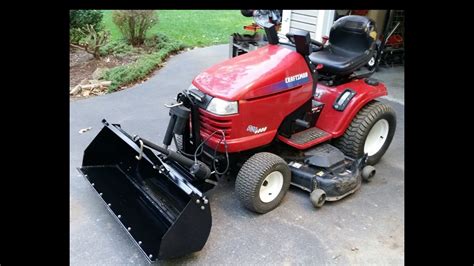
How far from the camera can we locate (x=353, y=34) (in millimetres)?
3990

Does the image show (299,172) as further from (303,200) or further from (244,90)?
(244,90)

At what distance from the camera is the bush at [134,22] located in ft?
27.0

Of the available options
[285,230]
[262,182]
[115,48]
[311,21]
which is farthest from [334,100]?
[115,48]

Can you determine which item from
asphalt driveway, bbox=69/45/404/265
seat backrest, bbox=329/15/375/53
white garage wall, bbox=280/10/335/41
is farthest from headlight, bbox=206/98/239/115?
white garage wall, bbox=280/10/335/41

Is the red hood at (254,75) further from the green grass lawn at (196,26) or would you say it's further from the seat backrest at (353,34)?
the green grass lawn at (196,26)

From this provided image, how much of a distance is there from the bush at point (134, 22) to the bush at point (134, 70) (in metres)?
0.84

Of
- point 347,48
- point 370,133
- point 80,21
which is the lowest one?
point 370,133

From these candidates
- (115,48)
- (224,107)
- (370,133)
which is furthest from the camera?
(115,48)

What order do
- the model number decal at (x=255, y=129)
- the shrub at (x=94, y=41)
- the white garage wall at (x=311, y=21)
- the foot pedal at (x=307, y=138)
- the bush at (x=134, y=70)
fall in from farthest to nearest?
the shrub at (x=94, y=41)
the white garage wall at (x=311, y=21)
the bush at (x=134, y=70)
the foot pedal at (x=307, y=138)
the model number decal at (x=255, y=129)

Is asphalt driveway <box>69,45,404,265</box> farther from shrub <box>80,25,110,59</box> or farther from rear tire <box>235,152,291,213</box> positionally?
shrub <box>80,25,110,59</box>

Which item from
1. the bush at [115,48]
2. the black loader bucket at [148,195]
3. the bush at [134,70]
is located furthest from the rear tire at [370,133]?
the bush at [115,48]

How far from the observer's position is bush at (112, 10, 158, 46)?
8.23 m

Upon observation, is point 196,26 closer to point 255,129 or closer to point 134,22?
point 134,22

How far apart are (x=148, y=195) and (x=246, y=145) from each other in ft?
2.62
